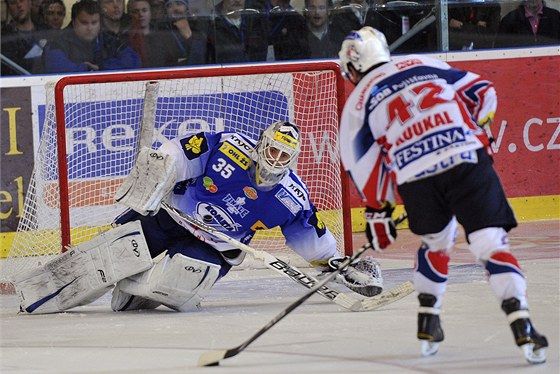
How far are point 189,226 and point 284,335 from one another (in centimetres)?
94

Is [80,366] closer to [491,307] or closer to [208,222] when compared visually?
[208,222]

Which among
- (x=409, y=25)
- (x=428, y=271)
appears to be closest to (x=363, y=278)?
(x=428, y=271)

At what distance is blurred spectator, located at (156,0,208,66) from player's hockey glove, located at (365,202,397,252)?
375 centimetres

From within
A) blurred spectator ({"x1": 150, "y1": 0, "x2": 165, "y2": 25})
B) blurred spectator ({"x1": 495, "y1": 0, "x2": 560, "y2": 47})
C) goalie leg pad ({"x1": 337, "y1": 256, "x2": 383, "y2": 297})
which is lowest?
goalie leg pad ({"x1": 337, "y1": 256, "x2": 383, "y2": 297})

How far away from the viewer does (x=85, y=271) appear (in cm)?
535

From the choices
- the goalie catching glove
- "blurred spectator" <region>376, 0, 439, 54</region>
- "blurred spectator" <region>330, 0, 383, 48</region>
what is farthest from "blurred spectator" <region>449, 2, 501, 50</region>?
the goalie catching glove

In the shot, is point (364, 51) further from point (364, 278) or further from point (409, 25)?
point (409, 25)

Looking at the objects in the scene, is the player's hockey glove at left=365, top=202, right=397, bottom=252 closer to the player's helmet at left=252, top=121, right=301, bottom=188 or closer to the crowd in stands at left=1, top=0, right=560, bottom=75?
the player's helmet at left=252, top=121, right=301, bottom=188

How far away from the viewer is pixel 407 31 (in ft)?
25.5

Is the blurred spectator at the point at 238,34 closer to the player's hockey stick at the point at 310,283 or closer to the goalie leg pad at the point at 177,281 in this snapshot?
the player's hockey stick at the point at 310,283

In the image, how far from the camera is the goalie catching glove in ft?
16.8

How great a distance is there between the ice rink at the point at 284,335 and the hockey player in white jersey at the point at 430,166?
21cm

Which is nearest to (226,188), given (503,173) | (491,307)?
(491,307)

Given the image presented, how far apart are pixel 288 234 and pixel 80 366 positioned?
156 cm
